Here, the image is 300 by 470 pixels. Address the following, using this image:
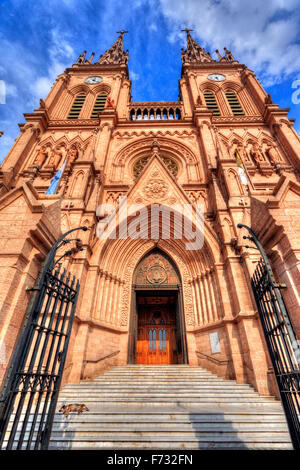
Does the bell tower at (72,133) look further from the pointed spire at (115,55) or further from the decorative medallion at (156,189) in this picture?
the pointed spire at (115,55)

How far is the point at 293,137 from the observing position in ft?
44.1

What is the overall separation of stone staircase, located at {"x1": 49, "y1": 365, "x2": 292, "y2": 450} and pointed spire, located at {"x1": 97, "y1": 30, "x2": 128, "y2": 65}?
31804 millimetres

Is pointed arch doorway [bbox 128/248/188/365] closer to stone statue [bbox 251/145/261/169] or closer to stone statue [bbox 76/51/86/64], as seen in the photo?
stone statue [bbox 251/145/261/169]

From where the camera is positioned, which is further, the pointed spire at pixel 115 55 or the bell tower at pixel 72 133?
the pointed spire at pixel 115 55

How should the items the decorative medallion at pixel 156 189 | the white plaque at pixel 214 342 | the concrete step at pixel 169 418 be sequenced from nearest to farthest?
the concrete step at pixel 169 418 → the white plaque at pixel 214 342 → the decorative medallion at pixel 156 189

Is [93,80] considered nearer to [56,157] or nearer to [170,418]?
[56,157]

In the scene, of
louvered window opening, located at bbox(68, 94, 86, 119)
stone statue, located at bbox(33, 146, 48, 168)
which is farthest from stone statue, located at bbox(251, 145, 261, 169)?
louvered window opening, located at bbox(68, 94, 86, 119)

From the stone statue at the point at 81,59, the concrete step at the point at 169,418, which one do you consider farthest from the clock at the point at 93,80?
the concrete step at the point at 169,418

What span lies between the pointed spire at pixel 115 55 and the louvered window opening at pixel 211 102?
41.0 ft

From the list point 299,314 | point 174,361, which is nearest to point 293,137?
point 299,314

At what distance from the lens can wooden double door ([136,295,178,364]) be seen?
10.5 metres

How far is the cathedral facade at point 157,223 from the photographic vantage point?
390cm

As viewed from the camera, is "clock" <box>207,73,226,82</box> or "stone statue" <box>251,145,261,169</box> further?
"clock" <box>207,73,226,82</box>

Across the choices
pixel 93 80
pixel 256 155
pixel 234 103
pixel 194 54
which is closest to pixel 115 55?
pixel 93 80
